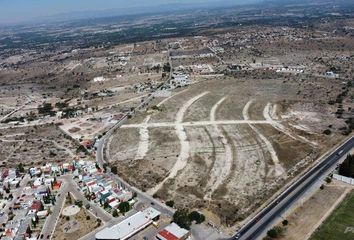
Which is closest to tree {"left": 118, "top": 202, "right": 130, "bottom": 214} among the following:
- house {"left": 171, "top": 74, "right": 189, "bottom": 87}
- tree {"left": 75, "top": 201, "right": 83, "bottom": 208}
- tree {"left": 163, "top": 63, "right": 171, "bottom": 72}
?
tree {"left": 75, "top": 201, "right": 83, "bottom": 208}

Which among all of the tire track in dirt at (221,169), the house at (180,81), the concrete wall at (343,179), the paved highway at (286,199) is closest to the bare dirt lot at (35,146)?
the tire track in dirt at (221,169)

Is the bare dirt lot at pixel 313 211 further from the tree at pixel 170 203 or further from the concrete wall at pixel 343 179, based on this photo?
the tree at pixel 170 203

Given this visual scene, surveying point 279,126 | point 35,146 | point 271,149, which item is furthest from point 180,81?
point 271,149

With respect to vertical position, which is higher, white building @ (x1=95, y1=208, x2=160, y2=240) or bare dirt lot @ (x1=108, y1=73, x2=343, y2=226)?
white building @ (x1=95, y1=208, x2=160, y2=240)

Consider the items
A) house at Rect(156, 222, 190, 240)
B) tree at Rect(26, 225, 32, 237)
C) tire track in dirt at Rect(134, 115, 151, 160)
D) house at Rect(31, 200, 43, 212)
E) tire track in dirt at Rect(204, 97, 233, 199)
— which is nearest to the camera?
→ house at Rect(156, 222, 190, 240)

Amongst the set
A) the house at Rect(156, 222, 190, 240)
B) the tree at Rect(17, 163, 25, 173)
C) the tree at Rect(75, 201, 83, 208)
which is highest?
the house at Rect(156, 222, 190, 240)

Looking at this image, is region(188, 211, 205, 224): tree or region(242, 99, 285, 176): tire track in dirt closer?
region(188, 211, 205, 224): tree

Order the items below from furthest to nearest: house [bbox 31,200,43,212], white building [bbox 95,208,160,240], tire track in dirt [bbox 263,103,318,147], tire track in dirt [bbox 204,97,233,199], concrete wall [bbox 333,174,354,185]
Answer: tire track in dirt [bbox 263,103,318,147] < tire track in dirt [bbox 204,97,233,199] < concrete wall [bbox 333,174,354,185] < house [bbox 31,200,43,212] < white building [bbox 95,208,160,240]

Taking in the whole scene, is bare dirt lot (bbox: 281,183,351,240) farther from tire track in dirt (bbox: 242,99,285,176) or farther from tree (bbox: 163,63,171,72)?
tree (bbox: 163,63,171,72)
